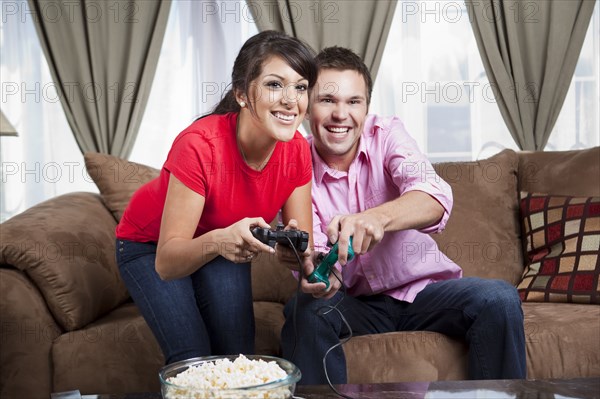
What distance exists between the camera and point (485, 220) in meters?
2.61

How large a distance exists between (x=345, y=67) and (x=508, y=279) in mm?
1015

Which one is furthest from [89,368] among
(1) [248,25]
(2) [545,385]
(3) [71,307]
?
(1) [248,25]

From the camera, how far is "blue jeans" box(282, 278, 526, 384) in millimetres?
1853

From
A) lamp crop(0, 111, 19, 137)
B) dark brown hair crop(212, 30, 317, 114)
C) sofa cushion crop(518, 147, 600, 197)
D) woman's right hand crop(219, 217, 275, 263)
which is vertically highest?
dark brown hair crop(212, 30, 317, 114)

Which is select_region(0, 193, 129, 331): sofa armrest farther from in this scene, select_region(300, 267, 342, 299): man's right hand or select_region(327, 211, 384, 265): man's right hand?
select_region(327, 211, 384, 265): man's right hand

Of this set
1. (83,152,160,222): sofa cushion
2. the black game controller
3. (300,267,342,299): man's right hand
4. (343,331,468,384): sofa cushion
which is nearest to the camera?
the black game controller

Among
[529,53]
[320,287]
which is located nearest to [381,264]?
[320,287]

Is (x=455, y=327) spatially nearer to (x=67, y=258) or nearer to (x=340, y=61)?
(x=340, y=61)

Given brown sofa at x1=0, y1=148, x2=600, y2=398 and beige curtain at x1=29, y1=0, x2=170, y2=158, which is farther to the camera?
beige curtain at x1=29, y1=0, x2=170, y2=158

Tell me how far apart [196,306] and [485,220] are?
4.02 ft

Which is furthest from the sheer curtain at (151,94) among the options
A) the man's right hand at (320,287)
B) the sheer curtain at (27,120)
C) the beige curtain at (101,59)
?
the man's right hand at (320,287)

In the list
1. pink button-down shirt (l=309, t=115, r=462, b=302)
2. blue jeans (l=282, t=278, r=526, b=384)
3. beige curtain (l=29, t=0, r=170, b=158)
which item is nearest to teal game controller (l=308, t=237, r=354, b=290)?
blue jeans (l=282, t=278, r=526, b=384)

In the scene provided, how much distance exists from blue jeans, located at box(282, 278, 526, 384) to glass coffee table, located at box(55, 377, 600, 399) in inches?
15.9

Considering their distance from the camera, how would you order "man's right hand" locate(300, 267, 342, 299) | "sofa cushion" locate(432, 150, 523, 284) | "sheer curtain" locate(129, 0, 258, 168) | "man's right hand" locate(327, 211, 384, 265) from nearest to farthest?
"man's right hand" locate(327, 211, 384, 265), "man's right hand" locate(300, 267, 342, 299), "sofa cushion" locate(432, 150, 523, 284), "sheer curtain" locate(129, 0, 258, 168)
